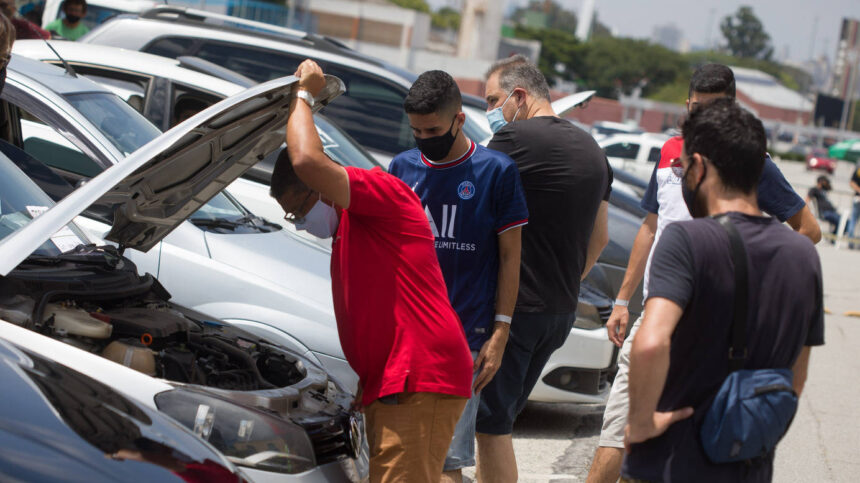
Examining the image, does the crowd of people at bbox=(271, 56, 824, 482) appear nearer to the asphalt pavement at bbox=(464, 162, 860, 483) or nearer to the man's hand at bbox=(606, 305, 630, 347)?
the man's hand at bbox=(606, 305, 630, 347)

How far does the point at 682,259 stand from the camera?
8.26 feet

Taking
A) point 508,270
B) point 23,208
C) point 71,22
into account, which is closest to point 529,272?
point 508,270

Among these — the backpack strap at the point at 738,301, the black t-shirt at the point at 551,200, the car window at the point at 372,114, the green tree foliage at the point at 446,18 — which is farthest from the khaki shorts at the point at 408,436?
the green tree foliage at the point at 446,18

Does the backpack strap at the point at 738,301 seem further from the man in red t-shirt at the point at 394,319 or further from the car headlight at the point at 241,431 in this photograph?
the car headlight at the point at 241,431

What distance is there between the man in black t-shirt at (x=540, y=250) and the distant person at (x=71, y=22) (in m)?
8.27

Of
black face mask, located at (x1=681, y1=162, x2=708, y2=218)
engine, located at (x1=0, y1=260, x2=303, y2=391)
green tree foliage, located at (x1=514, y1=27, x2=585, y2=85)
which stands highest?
green tree foliage, located at (x1=514, y1=27, x2=585, y2=85)

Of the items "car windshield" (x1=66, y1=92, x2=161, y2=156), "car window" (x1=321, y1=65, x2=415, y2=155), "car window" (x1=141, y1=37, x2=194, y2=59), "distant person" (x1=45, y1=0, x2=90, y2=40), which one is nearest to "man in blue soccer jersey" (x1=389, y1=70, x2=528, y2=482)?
"car windshield" (x1=66, y1=92, x2=161, y2=156)

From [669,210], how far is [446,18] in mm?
145234

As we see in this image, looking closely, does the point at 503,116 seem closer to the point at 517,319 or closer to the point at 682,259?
the point at 517,319

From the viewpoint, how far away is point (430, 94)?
11.0 ft

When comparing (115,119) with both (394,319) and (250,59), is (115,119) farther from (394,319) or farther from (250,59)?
(250,59)

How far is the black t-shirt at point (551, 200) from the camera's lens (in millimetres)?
3857

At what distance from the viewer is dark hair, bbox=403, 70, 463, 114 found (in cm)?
335

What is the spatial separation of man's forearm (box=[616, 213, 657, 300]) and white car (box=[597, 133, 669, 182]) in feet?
38.3
